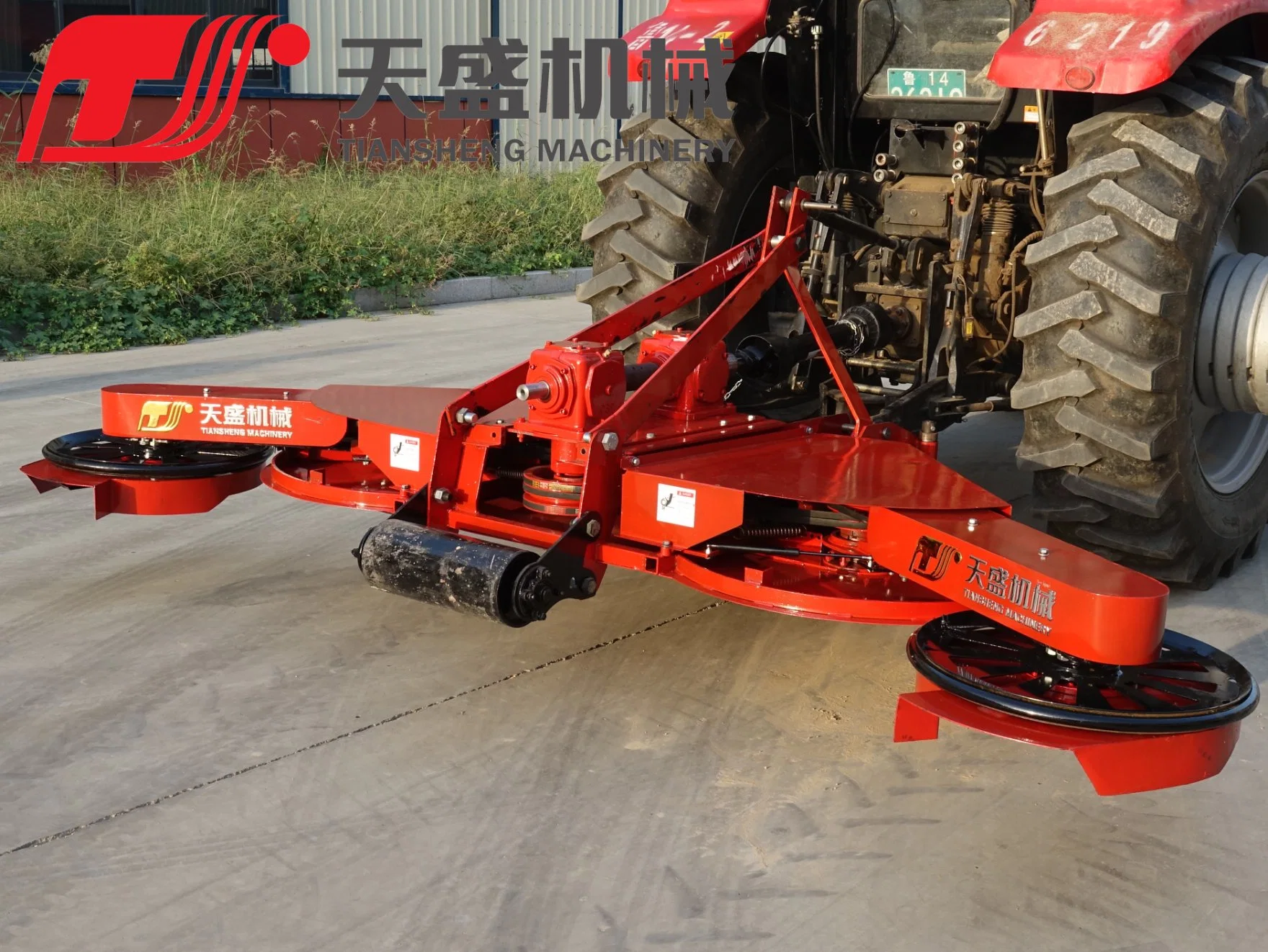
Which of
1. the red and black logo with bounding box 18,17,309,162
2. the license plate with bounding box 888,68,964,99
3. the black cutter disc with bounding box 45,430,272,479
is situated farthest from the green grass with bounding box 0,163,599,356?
the license plate with bounding box 888,68,964,99

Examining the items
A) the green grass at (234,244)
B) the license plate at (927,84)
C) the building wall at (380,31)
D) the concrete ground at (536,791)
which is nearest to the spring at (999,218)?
the license plate at (927,84)

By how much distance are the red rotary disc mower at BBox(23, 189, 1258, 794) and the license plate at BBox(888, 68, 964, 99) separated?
837mm

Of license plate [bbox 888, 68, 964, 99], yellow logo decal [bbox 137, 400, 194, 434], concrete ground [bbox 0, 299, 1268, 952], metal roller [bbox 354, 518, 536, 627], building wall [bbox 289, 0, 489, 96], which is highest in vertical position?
building wall [bbox 289, 0, 489, 96]

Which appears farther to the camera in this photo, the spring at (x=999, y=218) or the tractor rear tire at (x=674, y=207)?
the tractor rear tire at (x=674, y=207)

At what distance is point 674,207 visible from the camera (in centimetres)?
487

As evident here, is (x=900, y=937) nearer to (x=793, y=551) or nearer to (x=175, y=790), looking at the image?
(x=793, y=551)

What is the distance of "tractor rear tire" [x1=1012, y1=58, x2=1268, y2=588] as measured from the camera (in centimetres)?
389

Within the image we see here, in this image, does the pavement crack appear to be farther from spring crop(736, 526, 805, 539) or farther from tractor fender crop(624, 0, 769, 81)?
tractor fender crop(624, 0, 769, 81)

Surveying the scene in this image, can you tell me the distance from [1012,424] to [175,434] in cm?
394

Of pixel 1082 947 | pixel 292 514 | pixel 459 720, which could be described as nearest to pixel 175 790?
pixel 459 720

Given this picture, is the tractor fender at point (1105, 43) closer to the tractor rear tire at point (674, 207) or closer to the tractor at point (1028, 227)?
the tractor at point (1028, 227)

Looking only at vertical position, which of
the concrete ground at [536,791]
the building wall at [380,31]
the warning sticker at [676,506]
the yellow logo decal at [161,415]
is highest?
the building wall at [380,31]

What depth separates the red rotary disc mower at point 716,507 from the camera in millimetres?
2902

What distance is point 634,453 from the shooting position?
3.67 metres
